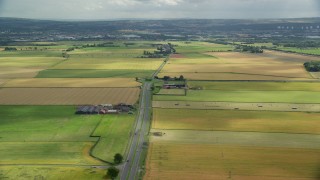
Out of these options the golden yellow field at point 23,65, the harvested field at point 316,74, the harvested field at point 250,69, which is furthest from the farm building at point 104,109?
the harvested field at point 316,74

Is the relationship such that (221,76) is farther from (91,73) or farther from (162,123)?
(162,123)

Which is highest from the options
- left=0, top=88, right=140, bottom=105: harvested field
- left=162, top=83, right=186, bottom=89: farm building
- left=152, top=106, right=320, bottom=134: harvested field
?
left=152, top=106, right=320, bottom=134: harvested field

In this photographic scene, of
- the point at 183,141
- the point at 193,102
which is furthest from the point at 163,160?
the point at 193,102

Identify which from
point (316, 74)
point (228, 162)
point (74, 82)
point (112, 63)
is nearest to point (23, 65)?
point (112, 63)

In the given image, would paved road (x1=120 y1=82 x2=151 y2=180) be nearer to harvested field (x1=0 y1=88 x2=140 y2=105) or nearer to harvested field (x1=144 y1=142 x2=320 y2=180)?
harvested field (x1=144 y1=142 x2=320 y2=180)

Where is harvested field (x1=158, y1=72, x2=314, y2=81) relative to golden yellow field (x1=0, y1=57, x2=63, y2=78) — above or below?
above

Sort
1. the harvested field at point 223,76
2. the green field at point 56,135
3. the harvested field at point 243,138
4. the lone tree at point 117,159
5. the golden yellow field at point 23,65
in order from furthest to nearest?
the golden yellow field at point 23,65 → the harvested field at point 223,76 → the harvested field at point 243,138 → the green field at point 56,135 → the lone tree at point 117,159

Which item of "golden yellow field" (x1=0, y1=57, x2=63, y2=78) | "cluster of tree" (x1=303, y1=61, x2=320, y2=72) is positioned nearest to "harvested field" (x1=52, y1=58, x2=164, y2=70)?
"golden yellow field" (x1=0, y1=57, x2=63, y2=78)

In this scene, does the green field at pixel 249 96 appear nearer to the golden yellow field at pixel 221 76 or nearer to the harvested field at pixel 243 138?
the golden yellow field at pixel 221 76
